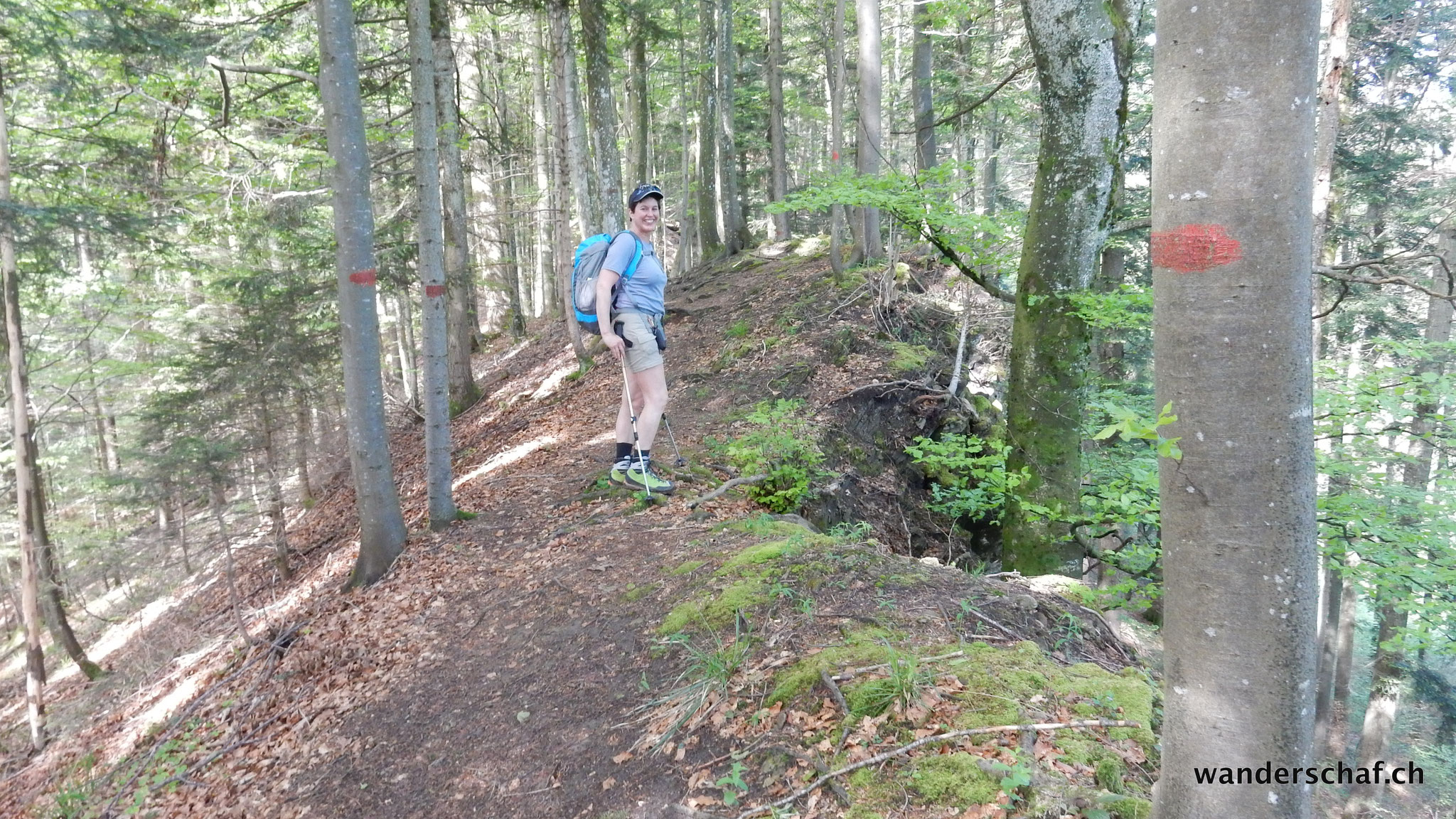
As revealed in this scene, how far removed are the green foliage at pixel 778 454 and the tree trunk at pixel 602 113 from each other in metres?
4.43

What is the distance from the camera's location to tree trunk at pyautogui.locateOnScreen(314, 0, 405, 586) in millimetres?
5312

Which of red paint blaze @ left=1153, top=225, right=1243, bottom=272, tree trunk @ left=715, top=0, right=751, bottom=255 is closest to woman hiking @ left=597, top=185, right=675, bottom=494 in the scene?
red paint blaze @ left=1153, top=225, right=1243, bottom=272

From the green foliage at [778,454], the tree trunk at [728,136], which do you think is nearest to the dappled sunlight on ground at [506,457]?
the green foliage at [778,454]

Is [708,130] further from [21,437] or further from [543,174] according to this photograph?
[21,437]

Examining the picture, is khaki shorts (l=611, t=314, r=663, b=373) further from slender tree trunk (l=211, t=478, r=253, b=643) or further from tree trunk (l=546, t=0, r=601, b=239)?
tree trunk (l=546, t=0, r=601, b=239)

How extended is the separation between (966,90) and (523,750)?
13823mm

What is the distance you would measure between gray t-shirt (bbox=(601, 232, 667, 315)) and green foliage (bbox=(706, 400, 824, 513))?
167 cm

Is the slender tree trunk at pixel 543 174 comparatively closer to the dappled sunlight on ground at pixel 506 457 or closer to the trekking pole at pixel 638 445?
the dappled sunlight on ground at pixel 506 457

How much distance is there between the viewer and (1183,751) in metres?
1.66

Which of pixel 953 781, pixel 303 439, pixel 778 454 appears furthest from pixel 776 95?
pixel 953 781

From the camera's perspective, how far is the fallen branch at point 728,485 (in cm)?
592

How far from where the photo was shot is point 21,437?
9.47m

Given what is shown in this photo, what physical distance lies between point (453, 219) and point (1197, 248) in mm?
11987

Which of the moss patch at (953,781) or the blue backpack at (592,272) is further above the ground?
the blue backpack at (592,272)
